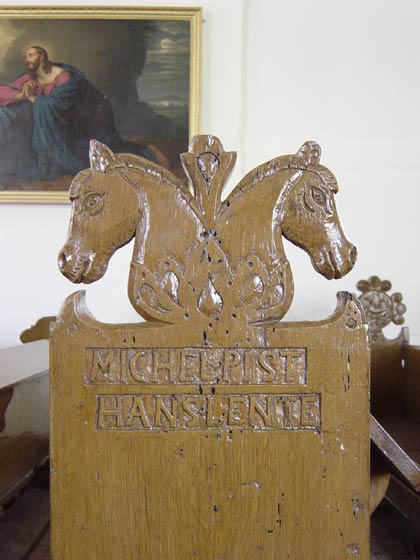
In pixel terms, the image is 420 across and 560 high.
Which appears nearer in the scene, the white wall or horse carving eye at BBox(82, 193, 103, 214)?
horse carving eye at BBox(82, 193, 103, 214)

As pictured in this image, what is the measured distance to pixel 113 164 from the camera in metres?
0.62

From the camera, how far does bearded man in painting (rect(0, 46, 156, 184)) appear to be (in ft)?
8.05

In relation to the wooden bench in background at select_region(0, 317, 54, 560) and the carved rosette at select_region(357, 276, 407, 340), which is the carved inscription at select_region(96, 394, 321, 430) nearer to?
the wooden bench in background at select_region(0, 317, 54, 560)

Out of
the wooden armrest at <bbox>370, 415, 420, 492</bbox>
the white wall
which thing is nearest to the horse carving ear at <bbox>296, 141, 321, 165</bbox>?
the wooden armrest at <bbox>370, 415, 420, 492</bbox>

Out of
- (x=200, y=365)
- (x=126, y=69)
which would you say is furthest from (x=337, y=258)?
(x=126, y=69)

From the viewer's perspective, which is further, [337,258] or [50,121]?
[50,121]

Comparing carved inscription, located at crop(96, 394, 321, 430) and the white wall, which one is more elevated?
the white wall

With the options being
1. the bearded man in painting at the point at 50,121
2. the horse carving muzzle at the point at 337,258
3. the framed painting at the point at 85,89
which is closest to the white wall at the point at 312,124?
the framed painting at the point at 85,89

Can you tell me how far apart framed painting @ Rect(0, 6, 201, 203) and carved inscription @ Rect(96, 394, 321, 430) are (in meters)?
1.96

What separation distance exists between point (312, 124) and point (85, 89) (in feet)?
3.76

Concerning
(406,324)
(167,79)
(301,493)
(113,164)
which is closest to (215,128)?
(167,79)

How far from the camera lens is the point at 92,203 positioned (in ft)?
2.00

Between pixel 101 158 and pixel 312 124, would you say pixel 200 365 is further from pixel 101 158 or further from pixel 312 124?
pixel 312 124

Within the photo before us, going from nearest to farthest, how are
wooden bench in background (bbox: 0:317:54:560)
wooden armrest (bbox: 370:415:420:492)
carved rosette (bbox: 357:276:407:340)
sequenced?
1. wooden armrest (bbox: 370:415:420:492)
2. wooden bench in background (bbox: 0:317:54:560)
3. carved rosette (bbox: 357:276:407:340)
